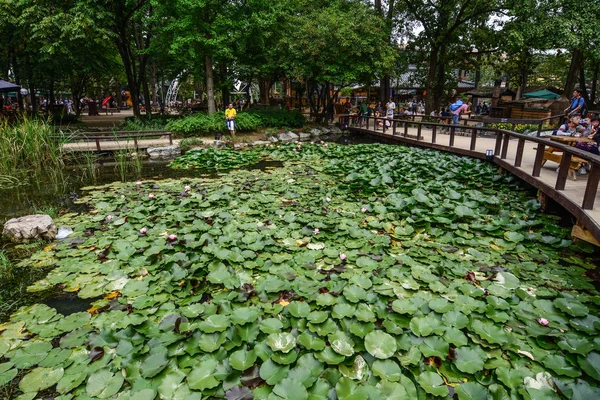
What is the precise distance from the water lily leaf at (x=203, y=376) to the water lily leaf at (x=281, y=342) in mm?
373

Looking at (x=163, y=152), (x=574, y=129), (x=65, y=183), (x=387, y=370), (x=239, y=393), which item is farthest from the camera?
(x=163, y=152)

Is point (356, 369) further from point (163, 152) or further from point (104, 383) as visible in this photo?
point (163, 152)

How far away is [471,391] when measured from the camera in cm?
201

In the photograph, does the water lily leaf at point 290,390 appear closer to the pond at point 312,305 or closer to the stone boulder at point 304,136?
the pond at point 312,305

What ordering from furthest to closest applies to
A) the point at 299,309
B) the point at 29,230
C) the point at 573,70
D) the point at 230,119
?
the point at 573,70 < the point at 230,119 < the point at 29,230 < the point at 299,309

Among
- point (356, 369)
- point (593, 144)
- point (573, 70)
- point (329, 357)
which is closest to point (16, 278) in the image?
point (329, 357)

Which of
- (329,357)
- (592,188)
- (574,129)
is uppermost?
(574,129)

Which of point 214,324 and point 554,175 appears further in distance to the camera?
point 554,175

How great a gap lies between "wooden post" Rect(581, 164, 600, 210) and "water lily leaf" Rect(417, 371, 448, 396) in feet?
10.8

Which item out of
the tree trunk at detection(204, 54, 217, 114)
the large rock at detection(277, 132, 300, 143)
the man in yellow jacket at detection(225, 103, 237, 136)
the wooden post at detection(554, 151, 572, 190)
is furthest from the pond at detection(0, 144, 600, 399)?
the tree trunk at detection(204, 54, 217, 114)

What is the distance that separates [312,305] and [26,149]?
7.58m

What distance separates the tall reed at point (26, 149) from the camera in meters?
6.94

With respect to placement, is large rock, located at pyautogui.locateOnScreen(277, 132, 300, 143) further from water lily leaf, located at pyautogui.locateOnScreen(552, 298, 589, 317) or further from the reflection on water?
water lily leaf, located at pyautogui.locateOnScreen(552, 298, 589, 317)

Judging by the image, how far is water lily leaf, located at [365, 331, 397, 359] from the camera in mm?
2262
